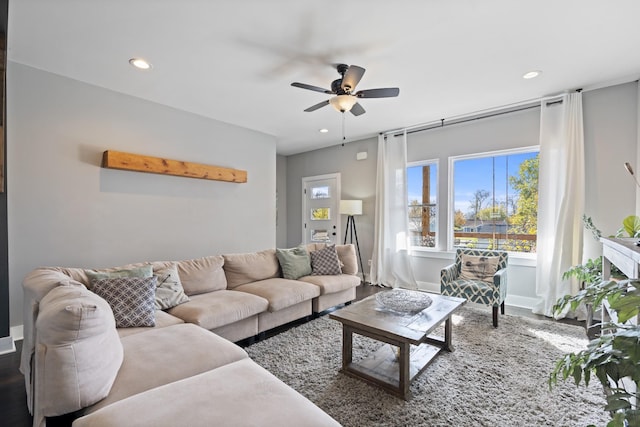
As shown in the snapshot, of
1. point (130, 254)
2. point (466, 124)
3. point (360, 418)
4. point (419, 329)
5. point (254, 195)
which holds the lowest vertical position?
point (360, 418)

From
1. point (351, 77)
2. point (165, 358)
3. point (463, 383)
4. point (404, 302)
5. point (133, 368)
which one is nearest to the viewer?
point (133, 368)

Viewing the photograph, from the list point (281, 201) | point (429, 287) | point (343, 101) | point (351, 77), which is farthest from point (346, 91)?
point (281, 201)

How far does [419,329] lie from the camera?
2.04 metres

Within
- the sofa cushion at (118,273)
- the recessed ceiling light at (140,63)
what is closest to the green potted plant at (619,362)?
the sofa cushion at (118,273)

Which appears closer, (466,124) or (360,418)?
(360,418)

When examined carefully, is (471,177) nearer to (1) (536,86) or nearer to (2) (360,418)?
(1) (536,86)

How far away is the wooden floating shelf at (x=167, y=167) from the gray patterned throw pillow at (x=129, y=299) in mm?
1663

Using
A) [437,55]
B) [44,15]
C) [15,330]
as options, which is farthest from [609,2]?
[15,330]

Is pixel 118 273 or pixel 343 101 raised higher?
pixel 343 101

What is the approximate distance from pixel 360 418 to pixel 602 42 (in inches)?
135

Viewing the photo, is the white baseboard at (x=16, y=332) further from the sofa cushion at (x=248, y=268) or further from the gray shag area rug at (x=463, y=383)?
the gray shag area rug at (x=463, y=383)

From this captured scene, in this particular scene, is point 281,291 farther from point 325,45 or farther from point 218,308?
point 325,45

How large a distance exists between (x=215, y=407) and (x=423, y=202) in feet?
14.4

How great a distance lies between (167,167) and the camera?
12.3ft
